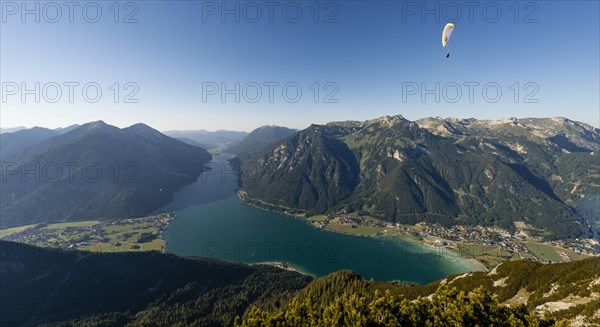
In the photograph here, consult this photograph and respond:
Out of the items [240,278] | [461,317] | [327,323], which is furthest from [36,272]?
[461,317]

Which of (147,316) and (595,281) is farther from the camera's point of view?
(147,316)

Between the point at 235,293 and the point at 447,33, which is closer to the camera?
the point at 447,33

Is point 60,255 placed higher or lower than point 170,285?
higher

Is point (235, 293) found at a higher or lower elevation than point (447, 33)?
lower

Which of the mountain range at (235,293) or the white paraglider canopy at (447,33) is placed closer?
the mountain range at (235,293)

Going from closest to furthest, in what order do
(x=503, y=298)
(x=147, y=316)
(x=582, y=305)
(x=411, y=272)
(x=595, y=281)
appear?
(x=582, y=305)
(x=595, y=281)
(x=503, y=298)
(x=147, y=316)
(x=411, y=272)

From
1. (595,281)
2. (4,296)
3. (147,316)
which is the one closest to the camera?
(595,281)

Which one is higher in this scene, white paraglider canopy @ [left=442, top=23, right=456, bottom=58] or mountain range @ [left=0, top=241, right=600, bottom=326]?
white paraglider canopy @ [left=442, top=23, right=456, bottom=58]

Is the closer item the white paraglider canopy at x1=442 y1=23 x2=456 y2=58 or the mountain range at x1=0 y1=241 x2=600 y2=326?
the mountain range at x1=0 y1=241 x2=600 y2=326

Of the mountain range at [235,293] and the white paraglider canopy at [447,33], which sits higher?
the white paraglider canopy at [447,33]

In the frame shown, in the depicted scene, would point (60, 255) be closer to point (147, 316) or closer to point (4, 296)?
point (4, 296)

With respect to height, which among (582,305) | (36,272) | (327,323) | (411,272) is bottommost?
(411,272)
